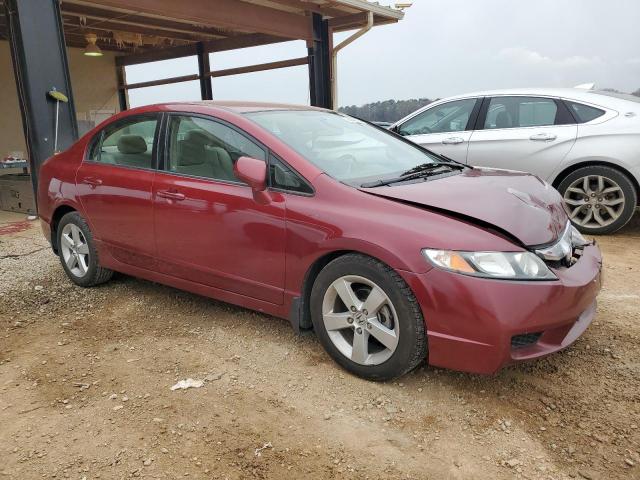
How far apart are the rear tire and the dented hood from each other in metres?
2.64

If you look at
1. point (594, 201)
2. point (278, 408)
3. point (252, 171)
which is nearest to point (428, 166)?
point (252, 171)

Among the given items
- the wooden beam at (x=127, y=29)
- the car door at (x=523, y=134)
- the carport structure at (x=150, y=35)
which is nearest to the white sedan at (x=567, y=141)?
the car door at (x=523, y=134)

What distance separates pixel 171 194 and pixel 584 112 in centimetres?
453

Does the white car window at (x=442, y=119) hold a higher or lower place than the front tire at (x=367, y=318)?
higher

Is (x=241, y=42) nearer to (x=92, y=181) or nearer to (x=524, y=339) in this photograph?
(x=92, y=181)

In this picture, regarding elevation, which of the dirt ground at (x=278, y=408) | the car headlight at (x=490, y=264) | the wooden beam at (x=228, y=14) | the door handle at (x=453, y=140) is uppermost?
the wooden beam at (x=228, y=14)

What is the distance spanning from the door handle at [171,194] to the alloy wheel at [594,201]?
164 inches

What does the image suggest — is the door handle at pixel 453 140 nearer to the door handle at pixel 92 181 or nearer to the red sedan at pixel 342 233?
the red sedan at pixel 342 233

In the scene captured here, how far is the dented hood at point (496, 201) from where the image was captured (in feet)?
8.61

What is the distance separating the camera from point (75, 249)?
4.34 meters

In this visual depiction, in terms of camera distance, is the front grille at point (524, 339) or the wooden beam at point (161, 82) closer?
the front grille at point (524, 339)

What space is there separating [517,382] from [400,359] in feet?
2.18

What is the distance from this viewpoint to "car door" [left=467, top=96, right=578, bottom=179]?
5746 millimetres

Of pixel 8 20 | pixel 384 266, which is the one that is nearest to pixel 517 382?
pixel 384 266
